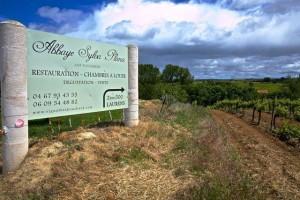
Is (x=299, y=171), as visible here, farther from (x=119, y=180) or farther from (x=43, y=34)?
(x=43, y=34)

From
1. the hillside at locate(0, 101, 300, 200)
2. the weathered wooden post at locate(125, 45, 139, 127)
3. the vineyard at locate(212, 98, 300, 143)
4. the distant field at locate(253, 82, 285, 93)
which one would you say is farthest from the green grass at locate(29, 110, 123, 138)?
the distant field at locate(253, 82, 285, 93)

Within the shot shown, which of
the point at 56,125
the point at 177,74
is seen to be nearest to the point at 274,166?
the point at 56,125

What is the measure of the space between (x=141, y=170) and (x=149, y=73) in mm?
65592

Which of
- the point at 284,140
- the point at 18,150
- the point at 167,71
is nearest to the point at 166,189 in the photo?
the point at 18,150

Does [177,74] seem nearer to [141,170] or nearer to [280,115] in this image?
[280,115]

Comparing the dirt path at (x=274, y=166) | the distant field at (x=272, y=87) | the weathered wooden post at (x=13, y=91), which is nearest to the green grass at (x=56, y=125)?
the weathered wooden post at (x=13, y=91)

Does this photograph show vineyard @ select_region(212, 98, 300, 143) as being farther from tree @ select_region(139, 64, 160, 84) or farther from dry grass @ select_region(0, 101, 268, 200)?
tree @ select_region(139, 64, 160, 84)

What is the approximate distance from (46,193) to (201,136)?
5629mm

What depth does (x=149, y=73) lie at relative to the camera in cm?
7175

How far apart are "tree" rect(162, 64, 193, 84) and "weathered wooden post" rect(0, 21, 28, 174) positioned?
8592 cm

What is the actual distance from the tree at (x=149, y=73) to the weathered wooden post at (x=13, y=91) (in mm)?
61545

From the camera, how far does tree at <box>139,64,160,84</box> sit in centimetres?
6972

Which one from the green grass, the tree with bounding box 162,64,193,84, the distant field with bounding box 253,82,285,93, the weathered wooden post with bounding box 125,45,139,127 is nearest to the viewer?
the weathered wooden post with bounding box 125,45,139,127

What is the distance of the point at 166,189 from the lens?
223 inches
